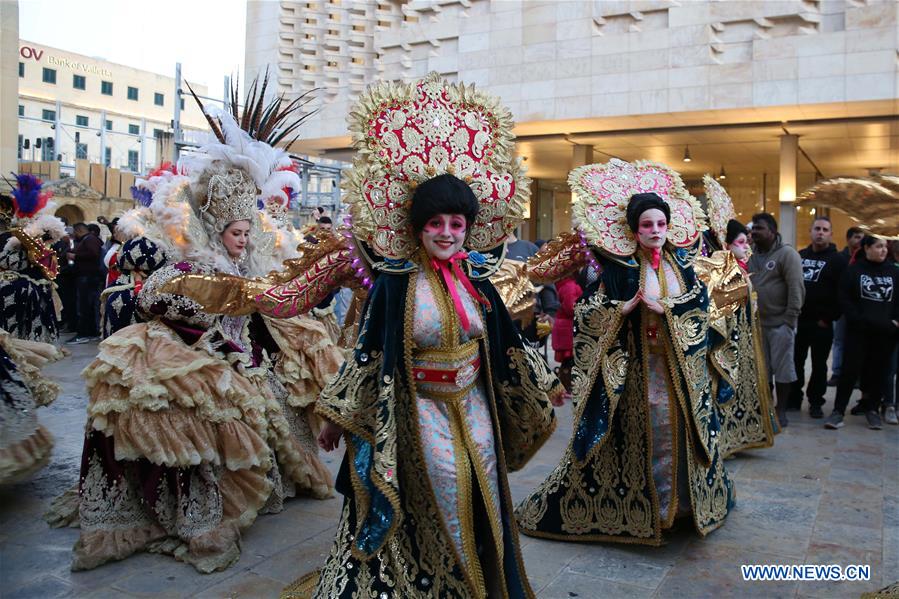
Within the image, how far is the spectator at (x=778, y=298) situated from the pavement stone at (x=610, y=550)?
1.39 meters

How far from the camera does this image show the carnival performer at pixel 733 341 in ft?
14.1

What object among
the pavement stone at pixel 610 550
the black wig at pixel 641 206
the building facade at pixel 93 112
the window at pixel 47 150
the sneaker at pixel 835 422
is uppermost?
the building facade at pixel 93 112

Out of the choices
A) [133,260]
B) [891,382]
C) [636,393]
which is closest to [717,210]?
[636,393]

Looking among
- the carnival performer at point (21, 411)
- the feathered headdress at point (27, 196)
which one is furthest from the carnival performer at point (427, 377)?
the feathered headdress at point (27, 196)

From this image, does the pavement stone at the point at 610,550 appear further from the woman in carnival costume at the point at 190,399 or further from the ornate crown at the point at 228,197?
the ornate crown at the point at 228,197

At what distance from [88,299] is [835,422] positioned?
33.5 feet

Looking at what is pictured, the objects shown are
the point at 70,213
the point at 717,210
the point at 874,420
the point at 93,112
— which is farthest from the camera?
the point at 93,112

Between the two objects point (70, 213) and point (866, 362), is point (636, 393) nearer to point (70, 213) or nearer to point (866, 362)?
point (866, 362)

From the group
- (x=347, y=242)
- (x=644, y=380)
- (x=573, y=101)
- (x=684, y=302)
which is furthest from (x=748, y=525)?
(x=573, y=101)

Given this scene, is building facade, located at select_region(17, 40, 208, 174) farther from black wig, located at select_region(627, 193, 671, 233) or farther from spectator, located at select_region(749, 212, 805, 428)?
black wig, located at select_region(627, 193, 671, 233)

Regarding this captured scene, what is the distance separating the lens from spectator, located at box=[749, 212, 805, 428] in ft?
20.8

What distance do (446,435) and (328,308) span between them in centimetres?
233

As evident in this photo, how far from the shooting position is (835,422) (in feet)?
21.2

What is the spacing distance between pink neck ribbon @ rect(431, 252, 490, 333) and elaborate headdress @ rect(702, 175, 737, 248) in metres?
2.97
